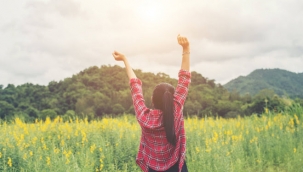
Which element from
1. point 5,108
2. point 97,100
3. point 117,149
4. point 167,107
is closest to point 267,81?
point 97,100

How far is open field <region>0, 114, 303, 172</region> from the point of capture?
Result: 242 inches

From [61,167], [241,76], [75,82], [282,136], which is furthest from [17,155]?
[241,76]

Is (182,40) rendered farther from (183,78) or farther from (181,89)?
(181,89)

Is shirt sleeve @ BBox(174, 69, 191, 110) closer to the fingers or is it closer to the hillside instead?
the fingers

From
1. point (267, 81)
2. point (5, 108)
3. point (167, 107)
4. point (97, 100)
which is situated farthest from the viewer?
point (267, 81)

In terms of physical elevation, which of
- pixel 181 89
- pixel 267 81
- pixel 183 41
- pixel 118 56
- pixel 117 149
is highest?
pixel 267 81

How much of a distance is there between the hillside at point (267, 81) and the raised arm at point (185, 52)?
6992 centimetres

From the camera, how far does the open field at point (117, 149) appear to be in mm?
6141

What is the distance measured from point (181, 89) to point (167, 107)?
28cm

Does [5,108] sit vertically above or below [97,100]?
below

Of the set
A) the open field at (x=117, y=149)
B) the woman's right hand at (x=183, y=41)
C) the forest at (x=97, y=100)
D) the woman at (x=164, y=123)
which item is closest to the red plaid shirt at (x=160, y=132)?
the woman at (x=164, y=123)

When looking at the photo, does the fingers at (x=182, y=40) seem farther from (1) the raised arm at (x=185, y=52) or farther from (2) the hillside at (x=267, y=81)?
(2) the hillside at (x=267, y=81)

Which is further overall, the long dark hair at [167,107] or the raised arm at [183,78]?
the raised arm at [183,78]

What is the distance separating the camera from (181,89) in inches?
125
